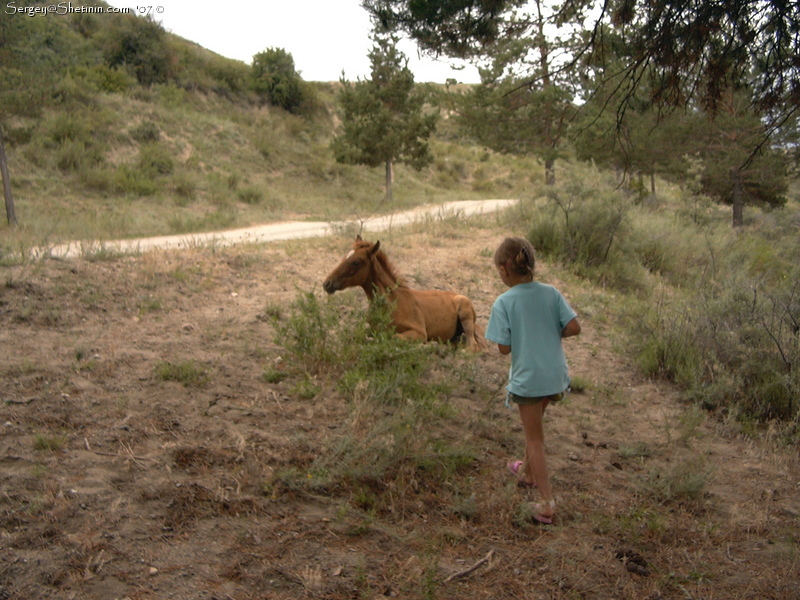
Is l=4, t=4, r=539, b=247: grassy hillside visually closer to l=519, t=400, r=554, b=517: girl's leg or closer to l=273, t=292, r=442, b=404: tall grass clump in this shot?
l=273, t=292, r=442, b=404: tall grass clump

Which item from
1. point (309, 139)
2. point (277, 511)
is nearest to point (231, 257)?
point (277, 511)

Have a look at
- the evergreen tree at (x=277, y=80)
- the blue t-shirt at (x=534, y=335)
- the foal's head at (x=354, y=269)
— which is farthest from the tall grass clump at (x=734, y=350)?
the evergreen tree at (x=277, y=80)

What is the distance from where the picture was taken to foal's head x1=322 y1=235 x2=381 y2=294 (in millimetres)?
5973

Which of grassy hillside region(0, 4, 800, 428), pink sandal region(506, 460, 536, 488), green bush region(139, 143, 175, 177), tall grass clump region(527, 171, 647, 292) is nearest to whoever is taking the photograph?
pink sandal region(506, 460, 536, 488)

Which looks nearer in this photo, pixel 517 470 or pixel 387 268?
pixel 517 470

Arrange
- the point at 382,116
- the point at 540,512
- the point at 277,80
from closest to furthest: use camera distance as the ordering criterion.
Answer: the point at 540,512
the point at 382,116
the point at 277,80

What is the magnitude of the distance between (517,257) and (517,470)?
1593mm

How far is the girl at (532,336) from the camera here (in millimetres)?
3846

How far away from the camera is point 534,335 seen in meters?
3.86

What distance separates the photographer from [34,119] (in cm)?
2220

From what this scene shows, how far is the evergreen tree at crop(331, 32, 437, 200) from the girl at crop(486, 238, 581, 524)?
83.5ft

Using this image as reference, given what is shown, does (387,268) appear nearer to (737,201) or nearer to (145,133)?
(737,201)

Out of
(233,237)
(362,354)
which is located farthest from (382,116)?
(362,354)

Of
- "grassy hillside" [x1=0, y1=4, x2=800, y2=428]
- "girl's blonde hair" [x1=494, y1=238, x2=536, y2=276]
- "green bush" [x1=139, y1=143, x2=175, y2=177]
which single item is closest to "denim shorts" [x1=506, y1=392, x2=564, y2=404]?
"girl's blonde hair" [x1=494, y1=238, x2=536, y2=276]
